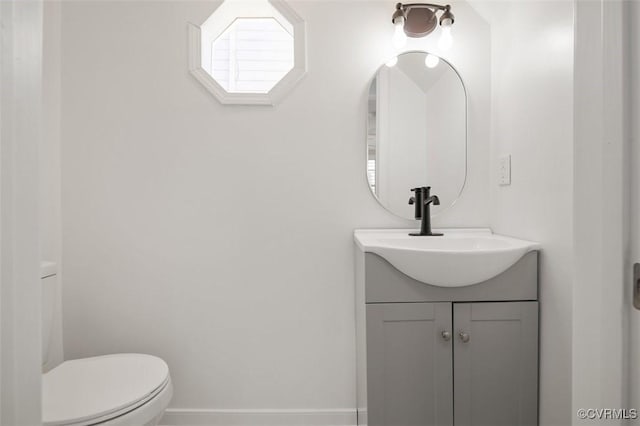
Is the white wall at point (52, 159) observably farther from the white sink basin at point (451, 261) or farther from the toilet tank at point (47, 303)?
the white sink basin at point (451, 261)

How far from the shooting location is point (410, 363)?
1.24m

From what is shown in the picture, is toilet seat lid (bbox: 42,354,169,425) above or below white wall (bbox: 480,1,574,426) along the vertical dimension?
below

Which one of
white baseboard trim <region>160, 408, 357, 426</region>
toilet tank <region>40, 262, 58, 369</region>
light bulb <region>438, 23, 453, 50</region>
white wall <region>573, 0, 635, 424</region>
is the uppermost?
light bulb <region>438, 23, 453, 50</region>

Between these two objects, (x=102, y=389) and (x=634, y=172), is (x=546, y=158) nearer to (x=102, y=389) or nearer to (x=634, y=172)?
(x=634, y=172)

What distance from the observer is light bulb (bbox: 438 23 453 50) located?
161 cm

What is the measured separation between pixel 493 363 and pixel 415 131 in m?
1.03

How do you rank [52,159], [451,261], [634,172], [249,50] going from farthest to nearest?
[249,50], [52,159], [451,261], [634,172]

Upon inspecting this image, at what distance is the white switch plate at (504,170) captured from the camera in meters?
1.50

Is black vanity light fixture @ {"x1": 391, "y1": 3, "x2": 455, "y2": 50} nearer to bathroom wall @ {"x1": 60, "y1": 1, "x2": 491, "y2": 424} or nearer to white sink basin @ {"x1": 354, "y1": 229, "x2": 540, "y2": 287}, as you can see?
bathroom wall @ {"x1": 60, "y1": 1, "x2": 491, "y2": 424}

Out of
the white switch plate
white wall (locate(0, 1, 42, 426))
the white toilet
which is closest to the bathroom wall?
the white toilet

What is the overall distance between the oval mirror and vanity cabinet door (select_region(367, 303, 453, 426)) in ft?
1.88

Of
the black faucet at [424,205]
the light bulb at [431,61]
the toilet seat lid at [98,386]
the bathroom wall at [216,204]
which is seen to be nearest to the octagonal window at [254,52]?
the bathroom wall at [216,204]

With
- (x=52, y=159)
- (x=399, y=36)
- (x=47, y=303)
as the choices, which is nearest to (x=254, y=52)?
(x=399, y=36)

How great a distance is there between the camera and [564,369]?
44.3 inches
